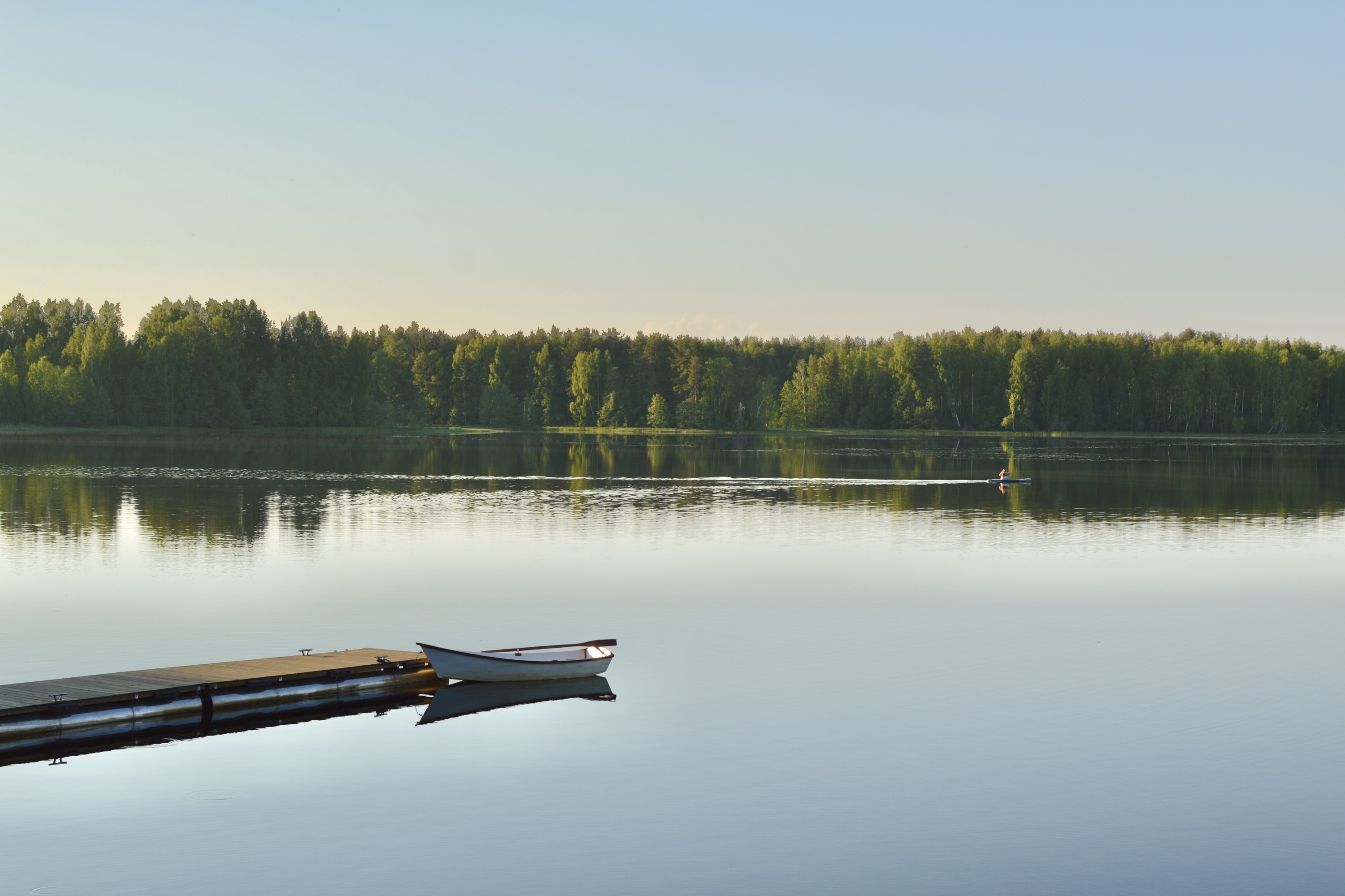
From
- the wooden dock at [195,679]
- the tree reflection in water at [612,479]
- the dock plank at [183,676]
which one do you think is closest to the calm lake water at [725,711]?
the wooden dock at [195,679]

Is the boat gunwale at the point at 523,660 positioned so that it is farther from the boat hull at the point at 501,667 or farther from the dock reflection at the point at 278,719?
the dock reflection at the point at 278,719

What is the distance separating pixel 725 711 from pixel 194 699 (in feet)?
23.7

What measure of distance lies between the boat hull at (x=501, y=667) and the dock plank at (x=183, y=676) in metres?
0.73

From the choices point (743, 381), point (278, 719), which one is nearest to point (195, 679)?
point (278, 719)

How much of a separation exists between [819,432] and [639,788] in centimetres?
17417

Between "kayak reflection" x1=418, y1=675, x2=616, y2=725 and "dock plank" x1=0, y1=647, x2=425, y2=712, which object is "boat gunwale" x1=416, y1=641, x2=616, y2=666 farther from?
"dock plank" x1=0, y1=647, x2=425, y2=712

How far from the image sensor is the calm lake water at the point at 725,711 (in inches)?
483

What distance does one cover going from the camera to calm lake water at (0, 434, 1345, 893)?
12.3 m

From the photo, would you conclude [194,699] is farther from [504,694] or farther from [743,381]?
[743,381]

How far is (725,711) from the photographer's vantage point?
696 inches

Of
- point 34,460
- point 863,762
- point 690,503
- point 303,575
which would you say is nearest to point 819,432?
point 34,460

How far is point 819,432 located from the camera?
187000 millimetres

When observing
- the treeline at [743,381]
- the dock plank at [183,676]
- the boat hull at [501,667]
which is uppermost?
the treeline at [743,381]

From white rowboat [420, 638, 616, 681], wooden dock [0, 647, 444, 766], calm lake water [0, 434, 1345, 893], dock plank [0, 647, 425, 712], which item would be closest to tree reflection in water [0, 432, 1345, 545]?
calm lake water [0, 434, 1345, 893]
